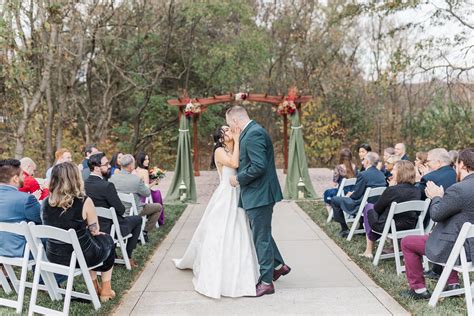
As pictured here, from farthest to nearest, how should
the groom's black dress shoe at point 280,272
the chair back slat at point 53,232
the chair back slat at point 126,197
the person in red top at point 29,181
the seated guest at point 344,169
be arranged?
the seated guest at point 344,169 → the chair back slat at point 126,197 → the person in red top at point 29,181 → the groom's black dress shoe at point 280,272 → the chair back slat at point 53,232

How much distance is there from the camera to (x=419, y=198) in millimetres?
5711

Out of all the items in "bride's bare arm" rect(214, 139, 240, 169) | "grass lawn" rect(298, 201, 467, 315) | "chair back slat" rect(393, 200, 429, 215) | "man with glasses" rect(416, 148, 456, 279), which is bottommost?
"grass lawn" rect(298, 201, 467, 315)

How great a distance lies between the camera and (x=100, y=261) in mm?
4500

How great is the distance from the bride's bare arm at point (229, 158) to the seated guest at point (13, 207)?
6.11 feet

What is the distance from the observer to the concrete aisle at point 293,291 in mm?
4422

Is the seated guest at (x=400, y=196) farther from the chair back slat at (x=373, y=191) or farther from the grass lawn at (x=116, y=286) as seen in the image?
the grass lawn at (x=116, y=286)

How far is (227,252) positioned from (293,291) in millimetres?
781

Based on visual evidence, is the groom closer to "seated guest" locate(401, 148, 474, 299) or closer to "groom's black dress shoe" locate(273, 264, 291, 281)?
"groom's black dress shoe" locate(273, 264, 291, 281)

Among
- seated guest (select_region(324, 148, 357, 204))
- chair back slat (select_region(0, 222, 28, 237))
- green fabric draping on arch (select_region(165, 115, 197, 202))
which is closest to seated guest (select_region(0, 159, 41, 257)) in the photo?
chair back slat (select_region(0, 222, 28, 237))

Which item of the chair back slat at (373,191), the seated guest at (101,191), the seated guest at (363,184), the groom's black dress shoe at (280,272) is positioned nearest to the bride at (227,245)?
the groom's black dress shoe at (280,272)

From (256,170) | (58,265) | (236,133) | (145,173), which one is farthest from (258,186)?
(145,173)

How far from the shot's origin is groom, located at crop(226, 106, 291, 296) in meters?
4.66

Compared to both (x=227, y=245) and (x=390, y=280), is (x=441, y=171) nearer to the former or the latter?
(x=390, y=280)

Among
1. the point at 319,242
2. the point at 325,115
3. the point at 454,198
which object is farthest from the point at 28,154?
the point at 454,198
